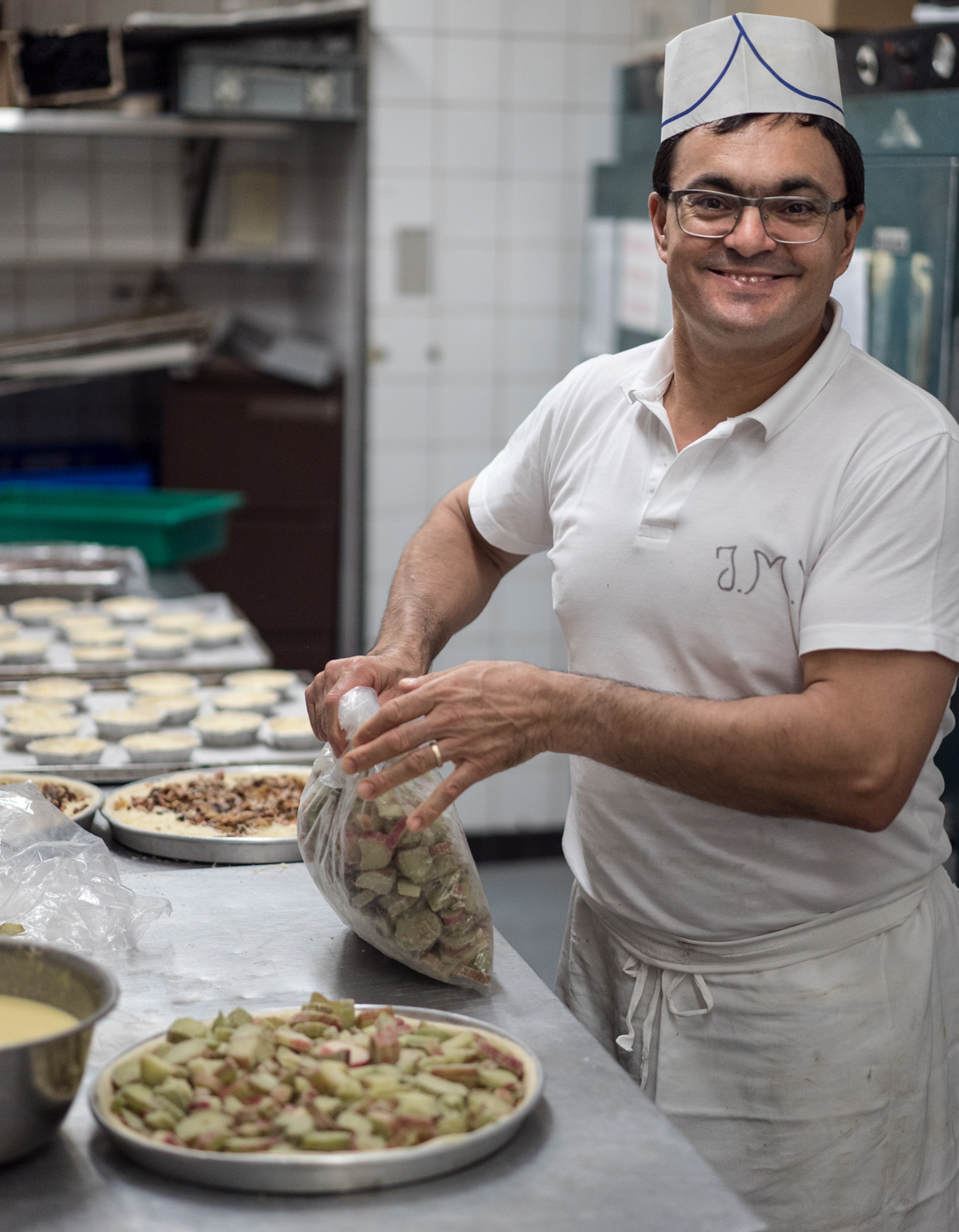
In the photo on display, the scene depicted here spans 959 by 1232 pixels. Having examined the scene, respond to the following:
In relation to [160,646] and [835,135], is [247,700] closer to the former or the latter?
[160,646]

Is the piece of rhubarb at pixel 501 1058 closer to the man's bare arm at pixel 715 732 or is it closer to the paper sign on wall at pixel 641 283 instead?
the man's bare arm at pixel 715 732

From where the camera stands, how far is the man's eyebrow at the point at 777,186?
150cm

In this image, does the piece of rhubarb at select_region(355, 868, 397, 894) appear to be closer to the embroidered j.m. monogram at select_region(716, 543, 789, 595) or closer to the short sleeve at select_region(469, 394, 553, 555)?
the embroidered j.m. monogram at select_region(716, 543, 789, 595)

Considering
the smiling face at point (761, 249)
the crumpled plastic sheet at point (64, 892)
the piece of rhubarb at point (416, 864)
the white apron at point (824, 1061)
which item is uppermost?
the smiling face at point (761, 249)

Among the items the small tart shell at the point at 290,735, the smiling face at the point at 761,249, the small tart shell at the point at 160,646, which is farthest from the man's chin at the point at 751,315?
the small tart shell at the point at 160,646

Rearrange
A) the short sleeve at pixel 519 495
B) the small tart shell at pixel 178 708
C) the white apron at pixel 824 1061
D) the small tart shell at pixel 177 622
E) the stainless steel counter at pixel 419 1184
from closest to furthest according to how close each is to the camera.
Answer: the stainless steel counter at pixel 419 1184 → the white apron at pixel 824 1061 → the short sleeve at pixel 519 495 → the small tart shell at pixel 178 708 → the small tart shell at pixel 177 622

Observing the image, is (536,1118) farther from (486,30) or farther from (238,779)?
(486,30)

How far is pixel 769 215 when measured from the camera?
4.93ft

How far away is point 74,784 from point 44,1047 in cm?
99

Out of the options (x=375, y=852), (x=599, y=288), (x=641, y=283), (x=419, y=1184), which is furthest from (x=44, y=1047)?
(x=599, y=288)

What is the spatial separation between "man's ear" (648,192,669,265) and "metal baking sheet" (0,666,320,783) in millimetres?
1009

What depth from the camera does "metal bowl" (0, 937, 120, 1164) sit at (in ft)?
3.57

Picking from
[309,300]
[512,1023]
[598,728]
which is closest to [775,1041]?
[512,1023]

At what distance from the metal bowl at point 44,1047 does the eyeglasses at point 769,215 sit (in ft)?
3.18
